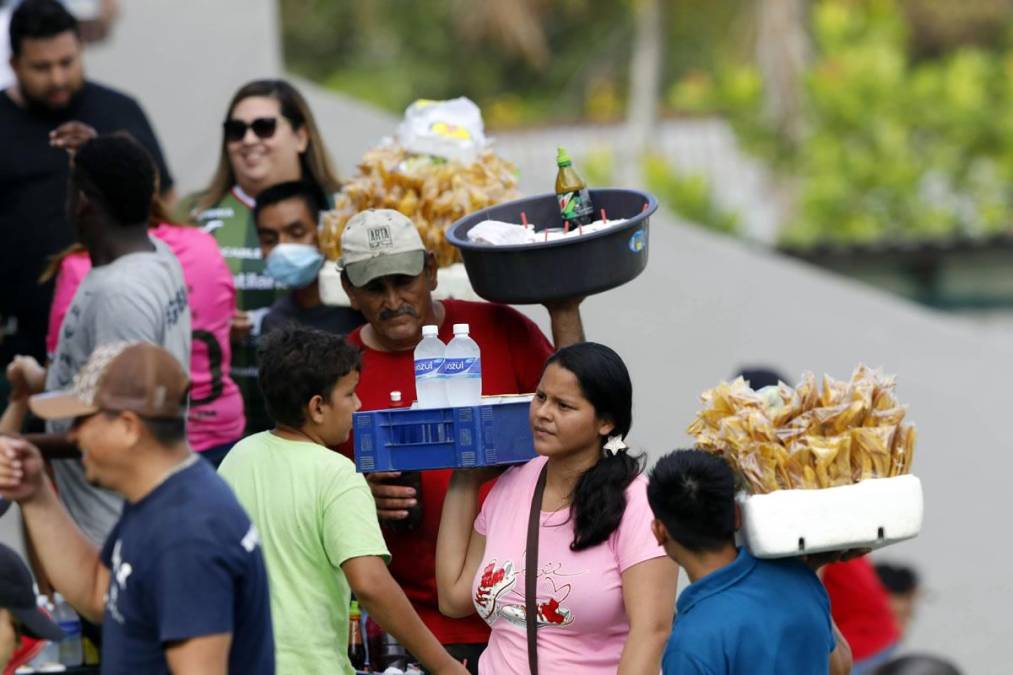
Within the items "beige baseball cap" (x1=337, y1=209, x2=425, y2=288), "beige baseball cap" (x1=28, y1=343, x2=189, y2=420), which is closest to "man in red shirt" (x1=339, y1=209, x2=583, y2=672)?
"beige baseball cap" (x1=337, y1=209, x2=425, y2=288)

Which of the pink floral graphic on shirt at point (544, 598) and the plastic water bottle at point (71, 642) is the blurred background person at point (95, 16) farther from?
the pink floral graphic on shirt at point (544, 598)

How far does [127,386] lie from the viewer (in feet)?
11.4

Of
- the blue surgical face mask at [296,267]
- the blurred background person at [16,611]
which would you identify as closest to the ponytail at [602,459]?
the blurred background person at [16,611]

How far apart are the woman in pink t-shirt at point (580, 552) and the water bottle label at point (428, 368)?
0.36m

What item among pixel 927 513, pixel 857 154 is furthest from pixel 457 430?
pixel 857 154

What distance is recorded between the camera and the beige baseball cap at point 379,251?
5039 millimetres

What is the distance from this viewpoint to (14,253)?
708 cm

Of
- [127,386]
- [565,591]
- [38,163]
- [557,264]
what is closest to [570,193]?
[557,264]

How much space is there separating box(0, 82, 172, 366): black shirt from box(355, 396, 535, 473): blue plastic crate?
109 inches

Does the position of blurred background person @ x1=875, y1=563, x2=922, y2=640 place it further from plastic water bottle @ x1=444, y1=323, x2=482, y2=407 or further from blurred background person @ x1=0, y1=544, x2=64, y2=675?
blurred background person @ x1=0, y1=544, x2=64, y2=675

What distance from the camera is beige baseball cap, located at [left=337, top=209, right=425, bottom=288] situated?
5.04 metres

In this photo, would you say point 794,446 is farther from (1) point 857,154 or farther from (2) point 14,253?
(1) point 857,154

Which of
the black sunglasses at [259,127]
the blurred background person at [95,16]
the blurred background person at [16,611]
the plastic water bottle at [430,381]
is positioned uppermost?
the blurred background person at [95,16]

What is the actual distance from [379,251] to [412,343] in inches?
11.2
